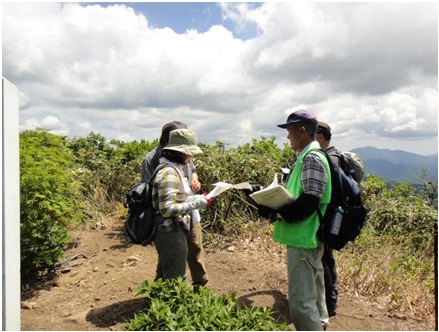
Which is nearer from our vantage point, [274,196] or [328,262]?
[274,196]

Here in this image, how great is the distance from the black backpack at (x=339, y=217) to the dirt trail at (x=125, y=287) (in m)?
1.35

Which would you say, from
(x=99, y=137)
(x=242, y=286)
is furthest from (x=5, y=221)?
(x=99, y=137)

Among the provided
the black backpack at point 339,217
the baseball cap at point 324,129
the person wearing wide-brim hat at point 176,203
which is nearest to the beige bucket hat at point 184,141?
the person wearing wide-brim hat at point 176,203

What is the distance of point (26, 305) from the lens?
13.0 feet

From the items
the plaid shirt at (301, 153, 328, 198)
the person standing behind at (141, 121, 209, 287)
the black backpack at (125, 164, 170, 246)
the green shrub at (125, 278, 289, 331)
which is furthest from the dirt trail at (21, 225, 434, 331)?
the plaid shirt at (301, 153, 328, 198)

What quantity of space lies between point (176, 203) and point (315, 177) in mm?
1154

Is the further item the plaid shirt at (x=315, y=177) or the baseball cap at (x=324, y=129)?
the baseball cap at (x=324, y=129)

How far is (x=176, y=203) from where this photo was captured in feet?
9.81

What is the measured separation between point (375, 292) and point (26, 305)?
3997 millimetres

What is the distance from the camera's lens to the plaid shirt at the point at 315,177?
2.57 meters

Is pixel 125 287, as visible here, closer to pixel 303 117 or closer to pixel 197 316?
pixel 197 316

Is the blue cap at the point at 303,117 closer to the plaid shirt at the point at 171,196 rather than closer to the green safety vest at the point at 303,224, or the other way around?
the green safety vest at the point at 303,224

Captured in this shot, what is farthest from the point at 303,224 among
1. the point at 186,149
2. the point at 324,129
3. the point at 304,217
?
the point at 324,129

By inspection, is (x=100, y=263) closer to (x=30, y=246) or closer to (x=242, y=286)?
(x=30, y=246)
